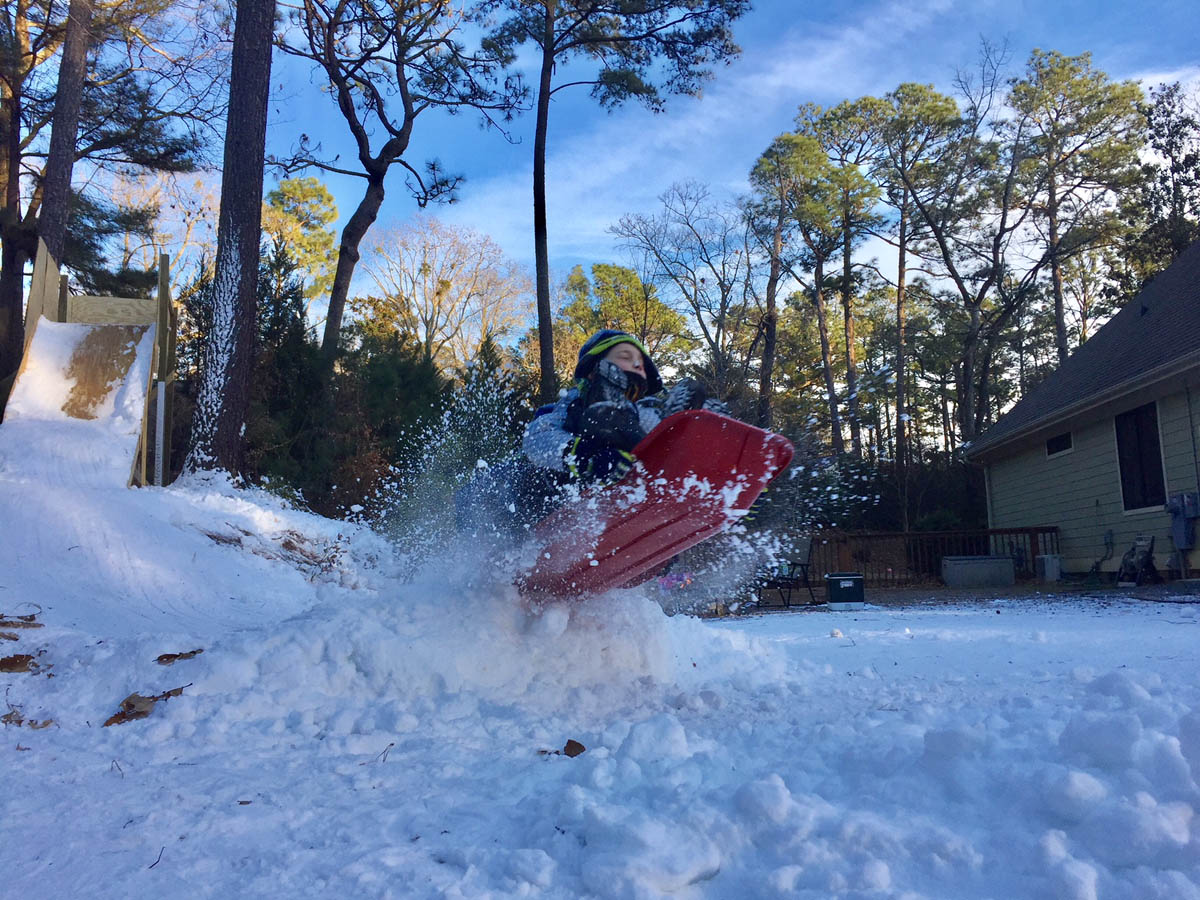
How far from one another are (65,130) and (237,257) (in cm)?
628

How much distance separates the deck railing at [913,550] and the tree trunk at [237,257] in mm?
10039

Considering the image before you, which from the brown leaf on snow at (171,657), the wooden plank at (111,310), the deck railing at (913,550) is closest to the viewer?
the brown leaf on snow at (171,657)

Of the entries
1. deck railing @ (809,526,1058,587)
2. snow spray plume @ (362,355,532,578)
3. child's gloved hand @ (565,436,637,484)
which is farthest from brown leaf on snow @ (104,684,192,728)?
deck railing @ (809,526,1058,587)

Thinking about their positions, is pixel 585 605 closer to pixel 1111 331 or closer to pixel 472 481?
pixel 472 481

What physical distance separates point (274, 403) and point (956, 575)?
1128 centimetres

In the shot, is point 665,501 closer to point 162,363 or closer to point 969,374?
point 162,363

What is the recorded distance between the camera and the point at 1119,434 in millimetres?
12047

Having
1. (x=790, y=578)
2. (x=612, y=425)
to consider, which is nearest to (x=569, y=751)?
(x=612, y=425)

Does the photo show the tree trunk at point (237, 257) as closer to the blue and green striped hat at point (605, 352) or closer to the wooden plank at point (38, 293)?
the wooden plank at point (38, 293)

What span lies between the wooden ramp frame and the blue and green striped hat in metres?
4.44

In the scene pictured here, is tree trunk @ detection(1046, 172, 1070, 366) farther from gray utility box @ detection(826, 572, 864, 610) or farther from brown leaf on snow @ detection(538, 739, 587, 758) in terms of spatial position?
brown leaf on snow @ detection(538, 739, 587, 758)

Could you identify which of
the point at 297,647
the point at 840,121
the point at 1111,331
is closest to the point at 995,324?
the point at 840,121

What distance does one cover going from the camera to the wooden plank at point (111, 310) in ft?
30.8

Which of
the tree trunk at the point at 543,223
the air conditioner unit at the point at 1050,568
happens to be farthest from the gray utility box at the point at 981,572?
the tree trunk at the point at 543,223
